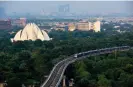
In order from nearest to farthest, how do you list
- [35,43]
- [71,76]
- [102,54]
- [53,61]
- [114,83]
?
[114,83] < [71,76] < [53,61] < [102,54] < [35,43]

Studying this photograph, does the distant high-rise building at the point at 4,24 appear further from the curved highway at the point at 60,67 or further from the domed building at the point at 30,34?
the curved highway at the point at 60,67

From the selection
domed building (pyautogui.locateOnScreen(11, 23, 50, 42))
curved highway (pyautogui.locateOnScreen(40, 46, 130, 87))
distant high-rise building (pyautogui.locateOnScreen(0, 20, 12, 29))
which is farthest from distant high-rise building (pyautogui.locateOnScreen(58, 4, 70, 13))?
curved highway (pyautogui.locateOnScreen(40, 46, 130, 87))

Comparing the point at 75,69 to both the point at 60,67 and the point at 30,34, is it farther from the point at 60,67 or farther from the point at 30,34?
the point at 30,34

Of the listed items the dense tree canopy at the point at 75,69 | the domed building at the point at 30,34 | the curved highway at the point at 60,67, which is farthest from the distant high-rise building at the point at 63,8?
the dense tree canopy at the point at 75,69

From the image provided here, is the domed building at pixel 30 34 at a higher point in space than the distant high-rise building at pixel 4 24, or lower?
higher

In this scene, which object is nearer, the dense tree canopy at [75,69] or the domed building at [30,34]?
the dense tree canopy at [75,69]

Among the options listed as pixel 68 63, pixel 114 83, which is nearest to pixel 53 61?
pixel 68 63

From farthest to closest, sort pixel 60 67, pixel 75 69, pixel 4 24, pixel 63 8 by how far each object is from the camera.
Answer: pixel 63 8 < pixel 4 24 < pixel 75 69 < pixel 60 67

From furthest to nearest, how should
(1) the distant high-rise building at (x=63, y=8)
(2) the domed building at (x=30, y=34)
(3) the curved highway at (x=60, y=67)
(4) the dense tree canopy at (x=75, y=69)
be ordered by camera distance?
1. (1) the distant high-rise building at (x=63, y=8)
2. (2) the domed building at (x=30, y=34)
3. (4) the dense tree canopy at (x=75, y=69)
4. (3) the curved highway at (x=60, y=67)

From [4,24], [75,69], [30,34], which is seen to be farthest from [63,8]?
[75,69]

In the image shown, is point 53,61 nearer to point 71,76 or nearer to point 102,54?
point 71,76

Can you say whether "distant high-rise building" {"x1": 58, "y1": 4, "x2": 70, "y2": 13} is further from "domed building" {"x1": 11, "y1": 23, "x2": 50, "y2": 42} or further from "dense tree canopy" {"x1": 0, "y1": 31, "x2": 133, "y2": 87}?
"dense tree canopy" {"x1": 0, "y1": 31, "x2": 133, "y2": 87}
